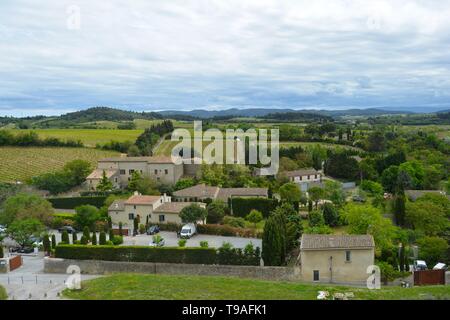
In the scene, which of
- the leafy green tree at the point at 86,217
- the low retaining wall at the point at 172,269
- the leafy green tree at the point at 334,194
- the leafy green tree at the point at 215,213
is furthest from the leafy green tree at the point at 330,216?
the leafy green tree at the point at 86,217

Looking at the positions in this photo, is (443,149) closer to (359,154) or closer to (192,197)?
(359,154)

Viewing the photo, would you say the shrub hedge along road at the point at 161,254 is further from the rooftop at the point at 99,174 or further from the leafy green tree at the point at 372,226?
the rooftop at the point at 99,174

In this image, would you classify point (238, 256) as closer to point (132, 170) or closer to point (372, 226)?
point (372, 226)

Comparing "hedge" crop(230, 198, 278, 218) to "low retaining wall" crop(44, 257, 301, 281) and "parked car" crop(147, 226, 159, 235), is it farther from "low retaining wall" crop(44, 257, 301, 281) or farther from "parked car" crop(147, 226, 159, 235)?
"low retaining wall" crop(44, 257, 301, 281)

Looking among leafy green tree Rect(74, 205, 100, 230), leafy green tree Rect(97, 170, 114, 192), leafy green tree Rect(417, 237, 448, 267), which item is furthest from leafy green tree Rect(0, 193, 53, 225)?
leafy green tree Rect(417, 237, 448, 267)

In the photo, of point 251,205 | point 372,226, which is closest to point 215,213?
point 251,205
